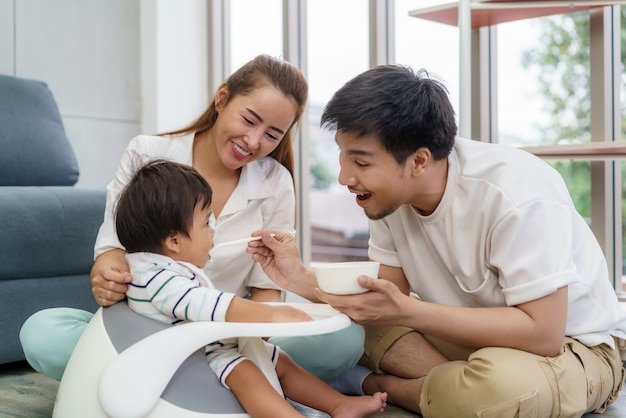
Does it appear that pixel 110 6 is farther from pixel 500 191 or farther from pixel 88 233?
pixel 500 191

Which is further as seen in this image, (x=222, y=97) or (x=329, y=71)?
(x=329, y=71)

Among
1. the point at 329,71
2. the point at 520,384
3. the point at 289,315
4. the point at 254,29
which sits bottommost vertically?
the point at 520,384

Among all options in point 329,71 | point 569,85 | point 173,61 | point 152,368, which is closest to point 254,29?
point 173,61

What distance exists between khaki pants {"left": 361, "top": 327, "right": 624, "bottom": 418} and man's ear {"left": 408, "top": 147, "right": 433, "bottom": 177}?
38 centimetres

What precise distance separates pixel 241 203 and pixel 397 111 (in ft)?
1.81

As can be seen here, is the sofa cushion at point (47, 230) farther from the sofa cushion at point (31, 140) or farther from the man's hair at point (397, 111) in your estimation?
the man's hair at point (397, 111)

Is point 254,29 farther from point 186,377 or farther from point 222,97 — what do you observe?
point 186,377

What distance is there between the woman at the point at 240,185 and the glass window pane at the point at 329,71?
1008mm

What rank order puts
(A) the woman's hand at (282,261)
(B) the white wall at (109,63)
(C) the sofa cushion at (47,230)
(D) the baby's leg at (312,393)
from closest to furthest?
(D) the baby's leg at (312,393), (A) the woman's hand at (282,261), (C) the sofa cushion at (47,230), (B) the white wall at (109,63)

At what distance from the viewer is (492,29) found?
269cm

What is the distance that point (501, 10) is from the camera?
7.57ft

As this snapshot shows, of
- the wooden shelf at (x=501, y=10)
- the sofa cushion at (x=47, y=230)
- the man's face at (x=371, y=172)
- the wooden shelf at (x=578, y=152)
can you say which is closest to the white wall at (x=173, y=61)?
the sofa cushion at (x=47, y=230)

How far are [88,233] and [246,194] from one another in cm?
65

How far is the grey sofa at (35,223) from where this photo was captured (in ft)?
6.59
